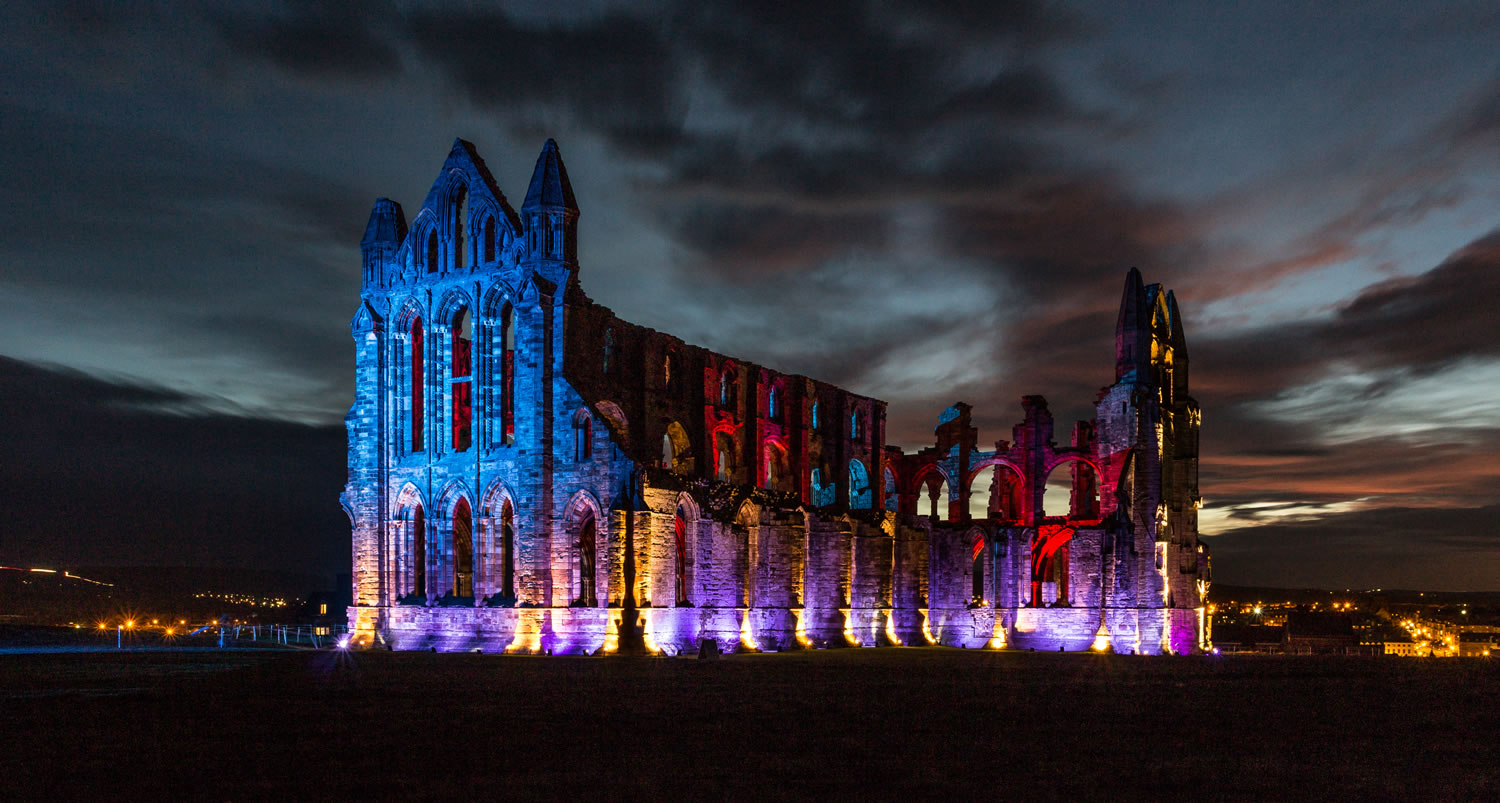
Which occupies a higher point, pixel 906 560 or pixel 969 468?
pixel 969 468

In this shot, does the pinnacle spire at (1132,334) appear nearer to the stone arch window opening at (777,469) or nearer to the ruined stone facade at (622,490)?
the ruined stone facade at (622,490)

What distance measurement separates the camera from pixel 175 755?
48.2 feet

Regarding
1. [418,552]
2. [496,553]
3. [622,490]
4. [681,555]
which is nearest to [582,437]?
[622,490]

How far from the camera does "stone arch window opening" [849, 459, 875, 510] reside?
187ft

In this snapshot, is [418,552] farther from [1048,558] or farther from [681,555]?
[1048,558]

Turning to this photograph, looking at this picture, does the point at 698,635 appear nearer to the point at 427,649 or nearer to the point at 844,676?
the point at 427,649

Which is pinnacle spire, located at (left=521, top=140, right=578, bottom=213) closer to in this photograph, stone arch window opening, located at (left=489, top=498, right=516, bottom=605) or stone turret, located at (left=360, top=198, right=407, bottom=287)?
stone turret, located at (left=360, top=198, right=407, bottom=287)

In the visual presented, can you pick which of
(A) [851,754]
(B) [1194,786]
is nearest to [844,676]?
(A) [851,754]

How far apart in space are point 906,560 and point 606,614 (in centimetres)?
2025

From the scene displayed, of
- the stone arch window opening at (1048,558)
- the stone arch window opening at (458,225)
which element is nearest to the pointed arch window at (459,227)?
the stone arch window opening at (458,225)

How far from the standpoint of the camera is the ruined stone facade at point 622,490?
39031mm

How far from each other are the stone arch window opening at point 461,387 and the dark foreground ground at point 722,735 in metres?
13.2

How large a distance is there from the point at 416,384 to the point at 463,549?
534cm

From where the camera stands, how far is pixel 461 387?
140 feet
